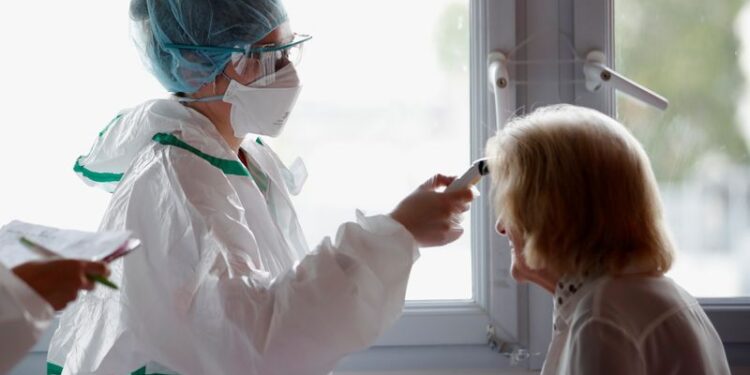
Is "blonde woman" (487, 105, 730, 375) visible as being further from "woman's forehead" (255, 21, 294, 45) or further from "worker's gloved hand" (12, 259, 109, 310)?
"worker's gloved hand" (12, 259, 109, 310)

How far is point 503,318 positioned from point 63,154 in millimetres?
1041

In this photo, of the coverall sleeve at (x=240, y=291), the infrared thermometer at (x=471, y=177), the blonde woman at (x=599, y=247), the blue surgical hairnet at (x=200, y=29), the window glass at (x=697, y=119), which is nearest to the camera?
the blonde woman at (x=599, y=247)

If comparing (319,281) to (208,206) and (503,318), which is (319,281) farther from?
(503,318)

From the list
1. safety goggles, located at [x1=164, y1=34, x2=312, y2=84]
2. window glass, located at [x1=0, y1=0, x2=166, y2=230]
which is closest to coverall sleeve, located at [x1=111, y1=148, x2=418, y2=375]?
safety goggles, located at [x1=164, y1=34, x2=312, y2=84]

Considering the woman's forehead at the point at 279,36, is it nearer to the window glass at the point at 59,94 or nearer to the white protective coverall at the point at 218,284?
the white protective coverall at the point at 218,284

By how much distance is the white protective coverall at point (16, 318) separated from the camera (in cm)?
101

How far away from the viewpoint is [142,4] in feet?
5.32

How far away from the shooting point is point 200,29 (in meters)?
1.57

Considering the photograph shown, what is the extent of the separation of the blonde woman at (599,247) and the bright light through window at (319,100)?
73 cm

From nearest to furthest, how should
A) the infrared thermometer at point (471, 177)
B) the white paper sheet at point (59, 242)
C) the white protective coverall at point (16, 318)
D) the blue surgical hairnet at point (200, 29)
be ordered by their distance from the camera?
the white protective coverall at point (16, 318)
the white paper sheet at point (59, 242)
the infrared thermometer at point (471, 177)
the blue surgical hairnet at point (200, 29)

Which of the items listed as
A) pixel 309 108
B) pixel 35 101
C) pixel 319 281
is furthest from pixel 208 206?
pixel 35 101

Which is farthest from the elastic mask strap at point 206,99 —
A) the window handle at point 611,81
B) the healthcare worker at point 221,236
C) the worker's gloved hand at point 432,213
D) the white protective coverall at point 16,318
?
the window handle at point 611,81

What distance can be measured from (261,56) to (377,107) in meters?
0.52

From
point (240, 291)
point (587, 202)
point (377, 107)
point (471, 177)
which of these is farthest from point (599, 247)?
point (377, 107)
